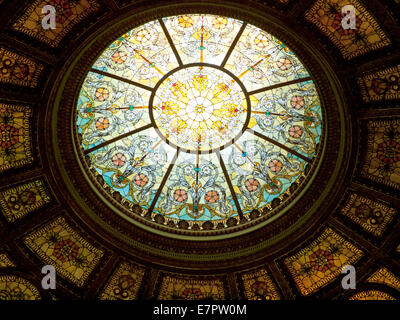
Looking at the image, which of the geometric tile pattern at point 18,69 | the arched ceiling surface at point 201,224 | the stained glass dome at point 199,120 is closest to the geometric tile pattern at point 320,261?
the arched ceiling surface at point 201,224

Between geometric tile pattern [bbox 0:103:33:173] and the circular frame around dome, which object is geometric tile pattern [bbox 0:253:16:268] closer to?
the circular frame around dome

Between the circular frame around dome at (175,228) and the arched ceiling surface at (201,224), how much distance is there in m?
0.02

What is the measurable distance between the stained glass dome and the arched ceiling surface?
20.4 inches

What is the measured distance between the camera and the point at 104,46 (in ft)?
27.9

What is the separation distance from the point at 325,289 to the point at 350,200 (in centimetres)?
204

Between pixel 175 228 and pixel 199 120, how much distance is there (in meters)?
2.87

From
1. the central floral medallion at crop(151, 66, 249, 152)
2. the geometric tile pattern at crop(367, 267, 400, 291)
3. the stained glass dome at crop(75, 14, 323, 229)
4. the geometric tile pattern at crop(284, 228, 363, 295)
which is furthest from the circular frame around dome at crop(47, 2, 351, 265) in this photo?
the central floral medallion at crop(151, 66, 249, 152)

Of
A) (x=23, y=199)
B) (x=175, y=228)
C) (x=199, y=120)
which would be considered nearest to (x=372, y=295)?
(x=175, y=228)

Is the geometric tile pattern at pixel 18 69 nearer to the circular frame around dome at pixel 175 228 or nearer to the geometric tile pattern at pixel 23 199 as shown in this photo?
the circular frame around dome at pixel 175 228

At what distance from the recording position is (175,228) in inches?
398

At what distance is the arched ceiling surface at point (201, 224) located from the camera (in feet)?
25.9

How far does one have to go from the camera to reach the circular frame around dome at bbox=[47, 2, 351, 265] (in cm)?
826

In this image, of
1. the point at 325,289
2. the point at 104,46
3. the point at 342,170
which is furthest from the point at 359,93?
the point at 104,46

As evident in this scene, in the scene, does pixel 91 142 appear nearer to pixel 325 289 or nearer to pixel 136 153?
pixel 136 153
